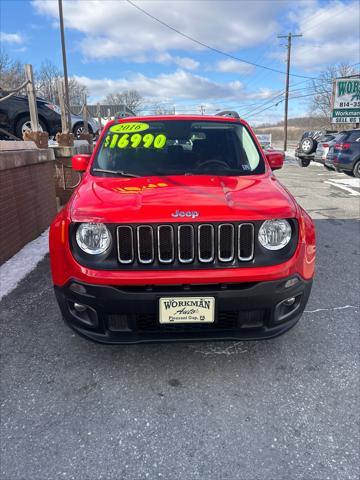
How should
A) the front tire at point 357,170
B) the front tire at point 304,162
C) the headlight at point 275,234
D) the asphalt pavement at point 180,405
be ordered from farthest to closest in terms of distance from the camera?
the front tire at point 304,162 → the front tire at point 357,170 → the headlight at point 275,234 → the asphalt pavement at point 180,405

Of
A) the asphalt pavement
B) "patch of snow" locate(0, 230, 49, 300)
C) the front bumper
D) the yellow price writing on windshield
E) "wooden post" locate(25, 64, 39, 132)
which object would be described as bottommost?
the asphalt pavement

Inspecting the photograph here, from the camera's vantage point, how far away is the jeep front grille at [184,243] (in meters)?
2.27

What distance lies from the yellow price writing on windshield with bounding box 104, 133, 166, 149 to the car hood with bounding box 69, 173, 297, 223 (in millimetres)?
704

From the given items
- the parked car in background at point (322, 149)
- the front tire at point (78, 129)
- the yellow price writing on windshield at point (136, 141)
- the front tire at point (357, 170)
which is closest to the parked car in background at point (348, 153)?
the front tire at point (357, 170)

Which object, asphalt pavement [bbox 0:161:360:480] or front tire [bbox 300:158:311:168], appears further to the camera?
front tire [bbox 300:158:311:168]

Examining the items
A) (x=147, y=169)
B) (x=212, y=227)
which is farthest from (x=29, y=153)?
(x=212, y=227)

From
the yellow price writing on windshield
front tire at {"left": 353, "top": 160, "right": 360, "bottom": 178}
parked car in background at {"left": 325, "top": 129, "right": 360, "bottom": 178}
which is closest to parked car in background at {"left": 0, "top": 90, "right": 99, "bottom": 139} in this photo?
the yellow price writing on windshield

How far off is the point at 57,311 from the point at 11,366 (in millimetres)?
826

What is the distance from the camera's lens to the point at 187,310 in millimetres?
2260

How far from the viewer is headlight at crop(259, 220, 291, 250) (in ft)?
7.78

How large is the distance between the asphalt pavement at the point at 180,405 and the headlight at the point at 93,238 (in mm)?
898

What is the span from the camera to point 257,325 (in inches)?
94.5

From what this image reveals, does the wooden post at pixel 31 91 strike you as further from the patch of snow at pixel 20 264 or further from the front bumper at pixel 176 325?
the front bumper at pixel 176 325

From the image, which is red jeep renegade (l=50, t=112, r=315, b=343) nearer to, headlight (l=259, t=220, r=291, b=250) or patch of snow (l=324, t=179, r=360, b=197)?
headlight (l=259, t=220, r=291, b=250)
